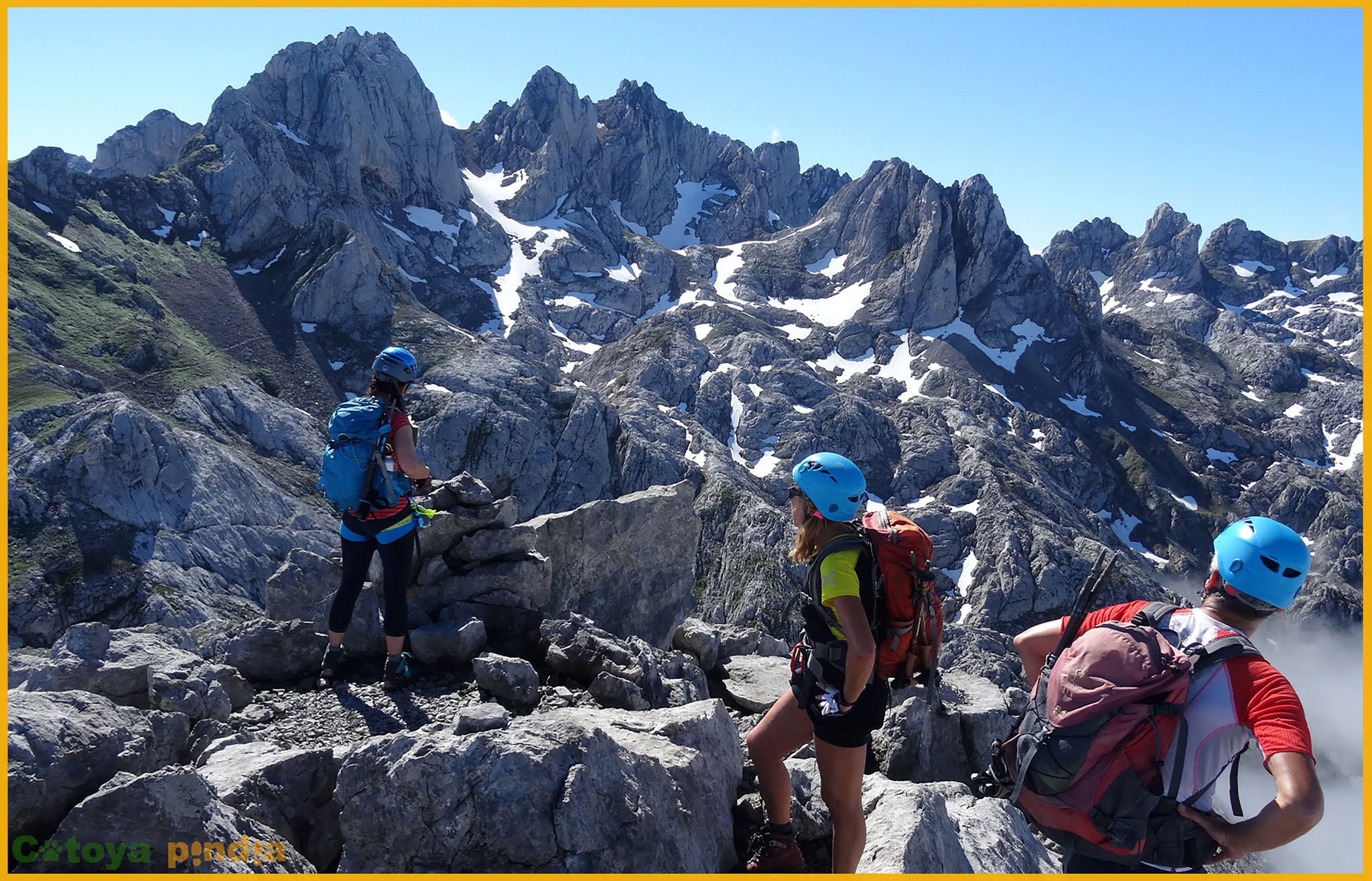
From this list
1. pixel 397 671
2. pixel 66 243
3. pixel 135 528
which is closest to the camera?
pixel 397 671

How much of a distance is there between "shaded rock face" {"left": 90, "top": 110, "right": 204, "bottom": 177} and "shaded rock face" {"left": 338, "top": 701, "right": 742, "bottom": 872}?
19837 cm

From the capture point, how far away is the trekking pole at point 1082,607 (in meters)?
6.39

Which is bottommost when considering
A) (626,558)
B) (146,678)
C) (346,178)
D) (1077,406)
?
(146,678)

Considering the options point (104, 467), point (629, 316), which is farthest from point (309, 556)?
point (629, 316)

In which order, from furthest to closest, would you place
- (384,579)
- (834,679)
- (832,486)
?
(384,579) → (832,486) → (834,679)

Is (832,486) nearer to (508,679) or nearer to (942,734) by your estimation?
(508,679)

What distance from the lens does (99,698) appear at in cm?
783

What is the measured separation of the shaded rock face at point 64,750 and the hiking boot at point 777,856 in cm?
585

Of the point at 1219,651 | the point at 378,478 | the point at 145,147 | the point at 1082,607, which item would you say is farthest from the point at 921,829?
the point at 145,147

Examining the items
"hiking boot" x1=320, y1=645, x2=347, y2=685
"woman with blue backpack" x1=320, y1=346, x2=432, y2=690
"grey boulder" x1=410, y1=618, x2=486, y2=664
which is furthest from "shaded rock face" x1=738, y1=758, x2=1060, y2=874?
"hiking boot" x1=320, y1=645, x2=347, y2=685

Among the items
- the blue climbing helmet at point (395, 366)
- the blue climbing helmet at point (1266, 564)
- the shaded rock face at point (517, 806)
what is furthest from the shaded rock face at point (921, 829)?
the blue climbing helmet at point (395, 366)

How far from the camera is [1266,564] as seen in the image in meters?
5.43

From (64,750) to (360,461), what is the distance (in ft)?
14.0

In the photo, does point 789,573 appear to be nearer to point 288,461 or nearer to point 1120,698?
point 288,461
